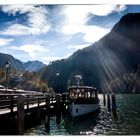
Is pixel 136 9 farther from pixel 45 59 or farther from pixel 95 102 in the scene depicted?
pixel 95 102

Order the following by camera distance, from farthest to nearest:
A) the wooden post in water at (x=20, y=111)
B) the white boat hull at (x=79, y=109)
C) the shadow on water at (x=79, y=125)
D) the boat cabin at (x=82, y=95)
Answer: the boat cabin at (x=82, y=95)
the white boat hull at (x=79, y=109)
the shadow on water at (x=79, y=125)
the wooden post in water at (x=20, y=111)

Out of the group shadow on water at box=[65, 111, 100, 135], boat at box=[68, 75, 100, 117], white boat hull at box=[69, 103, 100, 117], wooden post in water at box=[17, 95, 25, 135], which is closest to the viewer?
wooden post in water at box=[17, 95, 25, 135]

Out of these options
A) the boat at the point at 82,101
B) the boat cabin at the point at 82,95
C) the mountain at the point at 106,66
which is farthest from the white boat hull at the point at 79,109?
the mountain at the point at 106,66

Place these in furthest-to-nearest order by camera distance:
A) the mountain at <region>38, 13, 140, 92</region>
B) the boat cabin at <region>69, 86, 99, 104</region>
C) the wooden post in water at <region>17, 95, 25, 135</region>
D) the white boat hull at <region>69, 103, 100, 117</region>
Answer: the mountain at <region>38, 13, 140, 92</region>, the boat cabin at <region>69, 86, 99, 104</region>, the white boat hull at <region>69, 103, 100, 117</region>, the wooden post in water at <region>17, 95, 25, 135</region>

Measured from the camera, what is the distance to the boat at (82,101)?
22344mm

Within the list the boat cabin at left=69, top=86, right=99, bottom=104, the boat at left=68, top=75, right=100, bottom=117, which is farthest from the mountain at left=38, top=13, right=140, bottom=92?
the boat cabin at left=69, top=86, right=99, bottom=104

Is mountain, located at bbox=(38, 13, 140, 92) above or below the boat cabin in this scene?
above

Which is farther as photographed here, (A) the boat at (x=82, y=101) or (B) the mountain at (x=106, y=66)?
(B) the mountain at (x=106, y=66)

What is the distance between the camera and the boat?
22.3 metres

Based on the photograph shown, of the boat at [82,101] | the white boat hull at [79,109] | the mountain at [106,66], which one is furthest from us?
the mountain at [106,66]

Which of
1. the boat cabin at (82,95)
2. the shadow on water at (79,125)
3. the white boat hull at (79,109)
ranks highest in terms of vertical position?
the boat cabin at (82,95)

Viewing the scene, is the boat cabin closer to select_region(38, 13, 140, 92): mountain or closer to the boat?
the boat

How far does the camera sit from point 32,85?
46438 mm

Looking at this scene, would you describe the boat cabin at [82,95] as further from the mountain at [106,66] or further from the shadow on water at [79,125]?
the mountain at [106,66]
